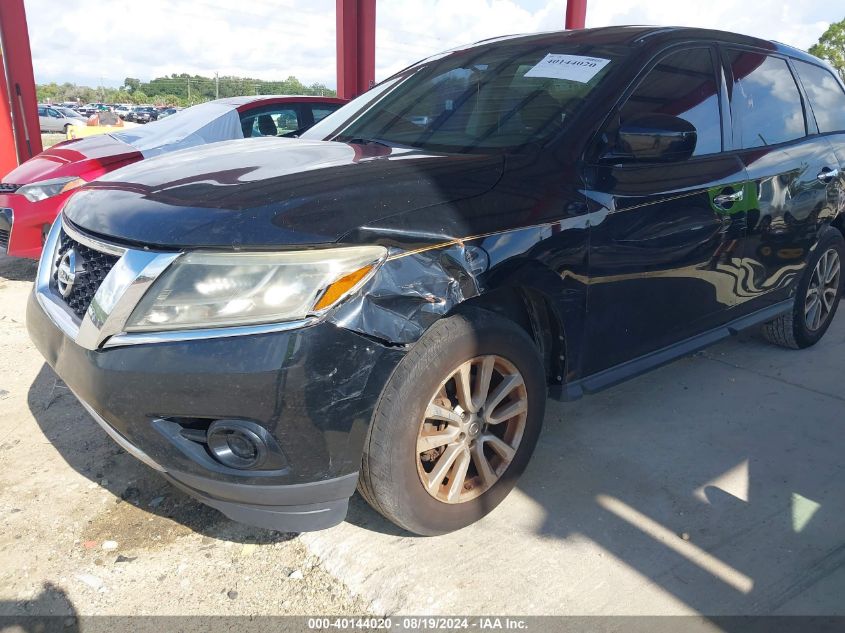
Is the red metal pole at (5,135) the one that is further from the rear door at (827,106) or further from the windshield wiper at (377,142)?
the rear door at (827,106)

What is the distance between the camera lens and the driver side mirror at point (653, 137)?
254 cm

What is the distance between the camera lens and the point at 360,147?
9.39 ft

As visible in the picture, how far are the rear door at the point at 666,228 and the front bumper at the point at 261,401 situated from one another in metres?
1.07

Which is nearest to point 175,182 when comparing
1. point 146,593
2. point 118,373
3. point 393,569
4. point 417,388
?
point 118,373

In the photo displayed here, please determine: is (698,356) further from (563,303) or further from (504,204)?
(504,204)

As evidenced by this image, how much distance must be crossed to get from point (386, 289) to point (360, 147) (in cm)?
113

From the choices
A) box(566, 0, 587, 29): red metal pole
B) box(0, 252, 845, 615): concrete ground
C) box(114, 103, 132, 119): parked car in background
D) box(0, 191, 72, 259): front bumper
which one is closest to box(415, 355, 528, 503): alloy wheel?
box(0, 252, 845, 615): concrete ground

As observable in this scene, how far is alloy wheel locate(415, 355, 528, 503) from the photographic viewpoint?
2229 mm

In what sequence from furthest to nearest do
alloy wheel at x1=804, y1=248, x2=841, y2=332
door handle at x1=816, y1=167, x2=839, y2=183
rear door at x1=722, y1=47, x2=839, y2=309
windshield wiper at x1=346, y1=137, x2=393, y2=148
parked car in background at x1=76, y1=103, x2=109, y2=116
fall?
parked car in background at x1=76, y1=103, x2=109, y2=116 < alloy wheel at x1=804, y1=248, x2=841, y2=332 < door handle at x1=816, y1=167, x2=839, y2=183 < rear door at x1=722, y1=47, x2=839, y2=309 < windshield wiper at x1=346, y1=137, x2=393, y2=148

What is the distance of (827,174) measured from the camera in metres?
3.83

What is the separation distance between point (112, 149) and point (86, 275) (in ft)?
13.0

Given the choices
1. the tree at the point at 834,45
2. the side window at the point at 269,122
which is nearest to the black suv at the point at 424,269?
the side window at the point at 269,122

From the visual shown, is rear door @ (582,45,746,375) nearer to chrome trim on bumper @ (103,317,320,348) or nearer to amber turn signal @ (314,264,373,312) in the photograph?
amber turn signal @ (314,264,373,312)

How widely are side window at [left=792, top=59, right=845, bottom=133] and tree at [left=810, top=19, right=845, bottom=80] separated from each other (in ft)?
82.2
